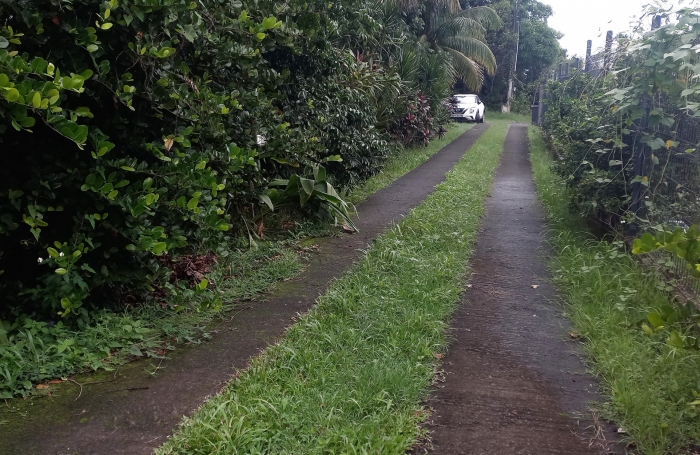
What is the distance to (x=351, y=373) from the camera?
10.5 feet

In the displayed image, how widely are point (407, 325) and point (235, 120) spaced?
8.20 feet

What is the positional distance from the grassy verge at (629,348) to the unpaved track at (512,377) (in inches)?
5.5

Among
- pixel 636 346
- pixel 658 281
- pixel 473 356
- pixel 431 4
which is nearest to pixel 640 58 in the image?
pixel 658 281

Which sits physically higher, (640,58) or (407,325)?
(640,58)

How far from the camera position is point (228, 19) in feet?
14.4

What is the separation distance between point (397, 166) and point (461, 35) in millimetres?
8627

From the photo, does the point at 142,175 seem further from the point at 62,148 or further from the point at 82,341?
the point at 82,341

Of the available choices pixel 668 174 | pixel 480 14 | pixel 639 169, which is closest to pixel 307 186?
pixel 639 169

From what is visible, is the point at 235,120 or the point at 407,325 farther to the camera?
the point at 235,120

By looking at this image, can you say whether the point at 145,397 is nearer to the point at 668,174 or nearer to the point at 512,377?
the point at 512,377

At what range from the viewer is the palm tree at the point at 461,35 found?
1727cm

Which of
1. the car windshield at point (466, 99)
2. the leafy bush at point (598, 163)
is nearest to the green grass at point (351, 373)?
the leafy bush at point (598, 163)

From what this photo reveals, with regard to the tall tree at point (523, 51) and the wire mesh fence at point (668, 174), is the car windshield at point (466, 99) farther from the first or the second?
the wire mesh fence at point (668, 174)

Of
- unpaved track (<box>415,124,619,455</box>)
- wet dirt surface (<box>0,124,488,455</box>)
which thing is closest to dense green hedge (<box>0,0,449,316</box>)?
wet dirt surface (<box>0,124,488,455</box>)
